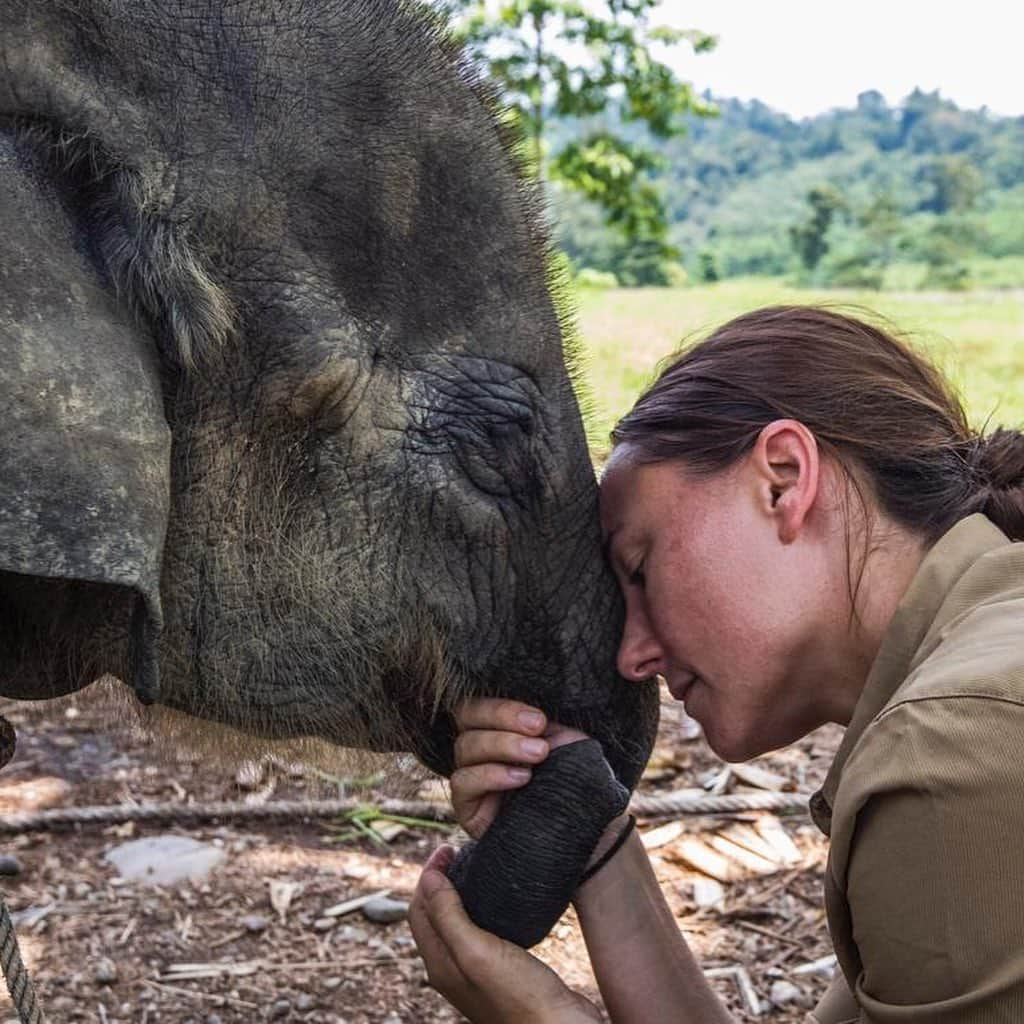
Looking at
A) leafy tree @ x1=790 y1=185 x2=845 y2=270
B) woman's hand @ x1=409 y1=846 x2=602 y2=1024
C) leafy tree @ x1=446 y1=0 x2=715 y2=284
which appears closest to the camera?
woman's hand @ x1=409 y1=846 x2=602 y2=1024

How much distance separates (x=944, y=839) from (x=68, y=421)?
1.26 meters

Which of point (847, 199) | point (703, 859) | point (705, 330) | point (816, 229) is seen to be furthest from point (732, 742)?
point (847, 199)

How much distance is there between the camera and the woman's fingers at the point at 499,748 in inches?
99.0

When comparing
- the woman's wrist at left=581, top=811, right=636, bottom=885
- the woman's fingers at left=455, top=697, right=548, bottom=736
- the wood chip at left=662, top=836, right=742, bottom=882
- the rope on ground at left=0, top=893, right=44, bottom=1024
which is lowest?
the wood chip at left=662, top=836, right=742, bottom=882

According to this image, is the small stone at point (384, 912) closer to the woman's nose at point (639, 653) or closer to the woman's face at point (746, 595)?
the woman's nose at point (639, 653)

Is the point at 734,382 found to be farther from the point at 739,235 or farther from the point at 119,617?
the point at 739,235

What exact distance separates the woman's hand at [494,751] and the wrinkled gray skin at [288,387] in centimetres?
7

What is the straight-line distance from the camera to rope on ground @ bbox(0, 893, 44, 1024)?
2473 millimetres

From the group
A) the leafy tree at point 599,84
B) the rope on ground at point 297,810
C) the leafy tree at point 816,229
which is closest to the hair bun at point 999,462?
the rope on ground at point 297,810

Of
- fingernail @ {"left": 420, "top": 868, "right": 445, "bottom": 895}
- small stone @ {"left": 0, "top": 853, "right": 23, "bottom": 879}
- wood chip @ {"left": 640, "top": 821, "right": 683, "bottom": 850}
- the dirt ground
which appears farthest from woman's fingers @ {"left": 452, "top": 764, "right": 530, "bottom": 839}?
small stone @ {"left": 0, "top": 853, "right": 23, "bottom": 879}

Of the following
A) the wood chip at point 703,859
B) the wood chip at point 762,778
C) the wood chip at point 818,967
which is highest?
the wood chip at point 818,967

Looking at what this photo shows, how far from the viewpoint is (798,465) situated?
227 centimetres

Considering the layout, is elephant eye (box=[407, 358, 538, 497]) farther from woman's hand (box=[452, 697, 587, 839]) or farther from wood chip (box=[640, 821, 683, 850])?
wood chip (box=[640, 821, 683, 850])

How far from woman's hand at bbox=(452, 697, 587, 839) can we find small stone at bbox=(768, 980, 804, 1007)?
1592 millimetres
